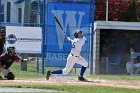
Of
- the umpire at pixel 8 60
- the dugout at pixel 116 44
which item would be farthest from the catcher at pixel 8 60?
the dugout at pixel 116 44

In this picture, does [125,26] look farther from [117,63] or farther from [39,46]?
[39,46]

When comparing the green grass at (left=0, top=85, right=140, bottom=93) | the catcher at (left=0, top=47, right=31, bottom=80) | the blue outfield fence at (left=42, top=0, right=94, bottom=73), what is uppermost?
the blue outfield fence at (left=42, top=0, right=94, bottom=73)

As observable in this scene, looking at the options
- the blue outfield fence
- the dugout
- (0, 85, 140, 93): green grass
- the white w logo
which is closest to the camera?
(0, 85, 140, 93): green grass

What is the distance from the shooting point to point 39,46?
22.7 meters

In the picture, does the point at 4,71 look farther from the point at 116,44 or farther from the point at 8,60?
the point at 116,44

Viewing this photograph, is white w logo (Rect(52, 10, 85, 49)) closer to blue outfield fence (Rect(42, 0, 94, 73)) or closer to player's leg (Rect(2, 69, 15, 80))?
blue outfield fence (Rect(42, 0, 94, 73))

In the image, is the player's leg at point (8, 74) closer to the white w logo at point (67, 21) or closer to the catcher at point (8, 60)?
the catcher at point (8, 60)

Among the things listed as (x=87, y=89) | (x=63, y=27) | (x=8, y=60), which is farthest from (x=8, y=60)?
(x=63, y=27)

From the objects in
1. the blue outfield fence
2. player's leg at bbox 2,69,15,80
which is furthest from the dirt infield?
the blue outfield fence

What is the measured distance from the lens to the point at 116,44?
28.7m

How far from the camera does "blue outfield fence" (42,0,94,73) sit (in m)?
23.0

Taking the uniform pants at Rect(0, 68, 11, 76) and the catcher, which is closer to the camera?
the catcher

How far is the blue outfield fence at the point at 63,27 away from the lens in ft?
75.6

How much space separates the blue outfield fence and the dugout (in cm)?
310
